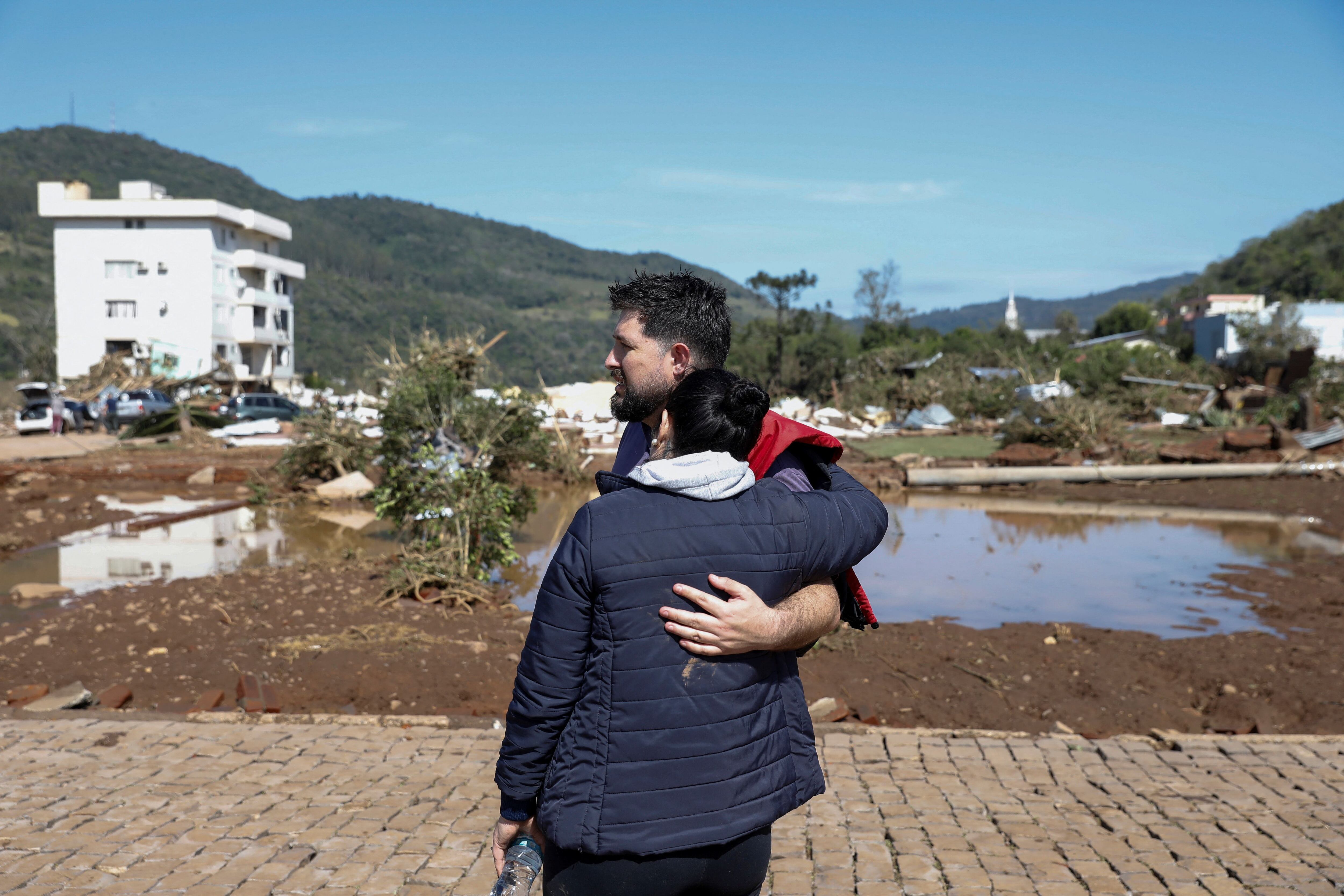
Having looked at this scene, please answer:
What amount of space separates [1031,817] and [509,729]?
3410 mm

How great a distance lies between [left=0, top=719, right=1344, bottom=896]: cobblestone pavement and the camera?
396 centimetres

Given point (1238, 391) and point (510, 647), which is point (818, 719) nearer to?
point (510, 647)

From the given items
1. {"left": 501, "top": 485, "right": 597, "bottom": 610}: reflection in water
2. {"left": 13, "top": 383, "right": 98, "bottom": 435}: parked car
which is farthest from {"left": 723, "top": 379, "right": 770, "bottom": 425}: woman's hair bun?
{"left": 13, "top": 383, "right": 98, "bottom": 435}: parked car

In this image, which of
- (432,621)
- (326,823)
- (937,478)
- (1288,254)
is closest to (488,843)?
(326,823)

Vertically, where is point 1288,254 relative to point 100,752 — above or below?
above

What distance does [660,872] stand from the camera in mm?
2045

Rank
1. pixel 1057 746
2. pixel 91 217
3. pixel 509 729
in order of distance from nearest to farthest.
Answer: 1. pixel 509 729
2. pixel 1057 746
3. pixel 91 217

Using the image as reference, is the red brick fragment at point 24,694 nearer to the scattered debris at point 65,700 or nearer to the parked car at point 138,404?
the scattered debris at point 65,700

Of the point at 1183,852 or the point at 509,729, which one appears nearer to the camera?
the point at 509,729

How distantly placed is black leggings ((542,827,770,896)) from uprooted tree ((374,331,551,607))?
6791 millimetres

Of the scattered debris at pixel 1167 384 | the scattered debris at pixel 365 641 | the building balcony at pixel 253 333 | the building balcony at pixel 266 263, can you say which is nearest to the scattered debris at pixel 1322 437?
the scattered debris at pixel 1167 384

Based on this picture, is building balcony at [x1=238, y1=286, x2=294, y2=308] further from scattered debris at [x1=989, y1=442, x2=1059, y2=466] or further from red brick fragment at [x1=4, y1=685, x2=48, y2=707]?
red brick fragment at [x1=4, y1=685, x2=48, y2=707]

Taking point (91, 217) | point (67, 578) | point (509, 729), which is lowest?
point (67, 578)

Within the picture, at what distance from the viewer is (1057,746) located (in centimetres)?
562
